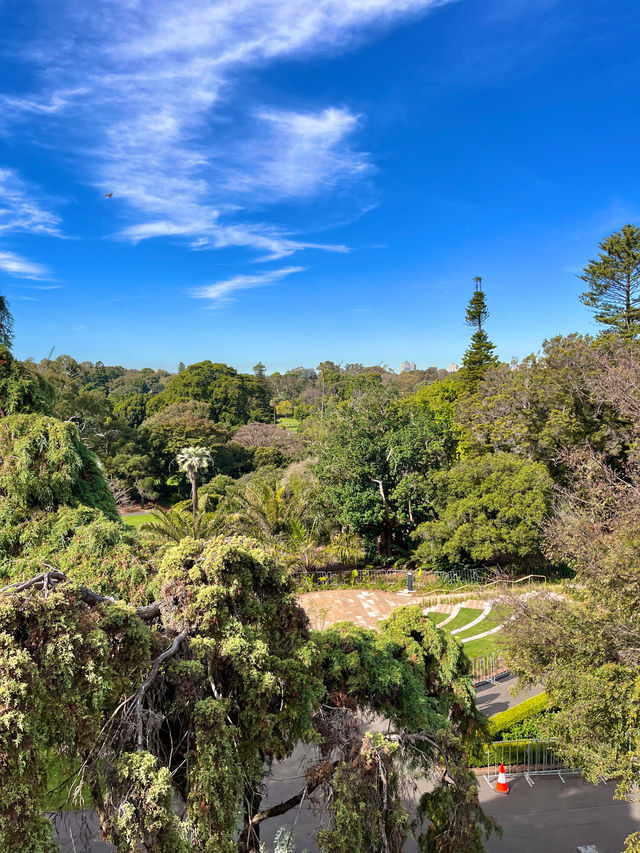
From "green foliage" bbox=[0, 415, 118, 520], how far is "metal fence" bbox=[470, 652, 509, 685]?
10767 millimetres

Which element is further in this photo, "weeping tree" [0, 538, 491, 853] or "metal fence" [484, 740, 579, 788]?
"metal fence" [484, 740, 579, 788]

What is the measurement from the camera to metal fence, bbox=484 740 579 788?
10.9 m

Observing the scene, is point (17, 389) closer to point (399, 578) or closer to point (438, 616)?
point (438, 616)

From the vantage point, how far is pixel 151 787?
445 cm

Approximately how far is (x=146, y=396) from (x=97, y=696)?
5932cm

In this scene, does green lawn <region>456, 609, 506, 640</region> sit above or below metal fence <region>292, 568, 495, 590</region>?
below

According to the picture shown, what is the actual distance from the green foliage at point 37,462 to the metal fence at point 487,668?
10.8 meters

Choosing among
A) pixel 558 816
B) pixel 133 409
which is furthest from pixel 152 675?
pixel 133 409

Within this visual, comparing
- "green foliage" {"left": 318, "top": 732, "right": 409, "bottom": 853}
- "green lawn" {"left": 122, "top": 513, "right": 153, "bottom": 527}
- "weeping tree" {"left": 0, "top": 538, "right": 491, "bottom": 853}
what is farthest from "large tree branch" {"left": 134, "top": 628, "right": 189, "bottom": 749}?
"green lawn" {"left": 122, "top": 513, "right": 153, "bottom": 527}

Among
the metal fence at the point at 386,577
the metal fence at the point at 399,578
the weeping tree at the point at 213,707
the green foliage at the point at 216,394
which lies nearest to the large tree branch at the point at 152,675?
the weeping tree at the point at 213,707

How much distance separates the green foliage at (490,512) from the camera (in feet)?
66.1

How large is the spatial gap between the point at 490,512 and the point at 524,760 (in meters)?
10.9

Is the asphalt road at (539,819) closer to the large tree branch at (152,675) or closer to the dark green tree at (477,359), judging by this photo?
the large tree branch at (152,675)

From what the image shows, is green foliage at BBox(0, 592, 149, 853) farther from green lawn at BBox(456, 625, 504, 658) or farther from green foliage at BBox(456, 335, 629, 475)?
green foliage at BBox(456, 335, 629, 475)
